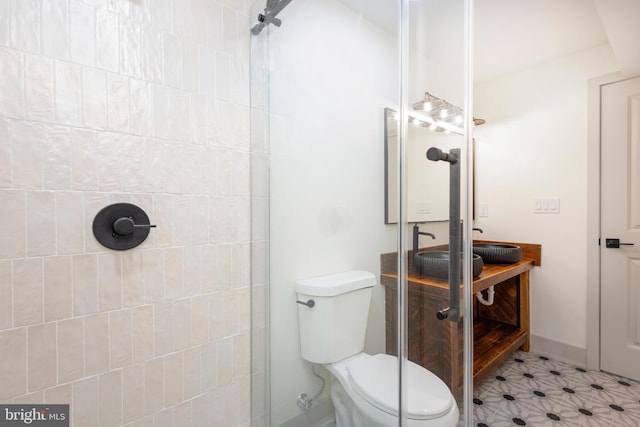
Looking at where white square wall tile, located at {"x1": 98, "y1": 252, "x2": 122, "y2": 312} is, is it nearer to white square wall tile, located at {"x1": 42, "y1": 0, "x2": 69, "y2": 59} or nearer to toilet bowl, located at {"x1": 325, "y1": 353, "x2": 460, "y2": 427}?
white square wall tile, located at {"x1": 42, "y1": 0, "x2": 69, "y2": 59}

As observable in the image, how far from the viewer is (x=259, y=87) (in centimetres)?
136

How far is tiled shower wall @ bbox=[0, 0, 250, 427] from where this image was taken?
2.85ft

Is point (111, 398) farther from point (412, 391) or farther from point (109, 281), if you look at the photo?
point (412, 391)

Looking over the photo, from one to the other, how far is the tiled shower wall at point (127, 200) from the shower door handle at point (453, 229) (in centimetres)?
82

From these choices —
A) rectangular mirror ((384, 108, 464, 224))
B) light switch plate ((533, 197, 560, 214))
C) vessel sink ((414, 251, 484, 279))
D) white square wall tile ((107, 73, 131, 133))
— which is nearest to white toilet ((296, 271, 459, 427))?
vessel sink ((414, 251, 484, 279))

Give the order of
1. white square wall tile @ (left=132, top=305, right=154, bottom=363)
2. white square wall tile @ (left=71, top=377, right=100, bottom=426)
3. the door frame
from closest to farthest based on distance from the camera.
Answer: white square wall tile @ (left=71, top=377, right=100, bottom=426), white square wall tile @ (left=132, top=305, right=154, bottom=363), the door frame

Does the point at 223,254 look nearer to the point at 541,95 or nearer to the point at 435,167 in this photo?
the point at 435,167

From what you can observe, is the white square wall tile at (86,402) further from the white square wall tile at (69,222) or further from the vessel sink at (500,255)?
the vessel sink at (500,255)

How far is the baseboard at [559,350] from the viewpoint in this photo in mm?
2285

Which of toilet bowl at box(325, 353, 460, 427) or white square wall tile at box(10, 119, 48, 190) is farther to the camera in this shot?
toilet bowl at box(325, 353, 460, 427)

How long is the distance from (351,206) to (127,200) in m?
0.79

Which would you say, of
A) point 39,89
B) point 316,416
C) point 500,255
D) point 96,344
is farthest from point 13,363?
point 500,255

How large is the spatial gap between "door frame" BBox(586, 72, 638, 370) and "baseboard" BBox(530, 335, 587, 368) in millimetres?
58

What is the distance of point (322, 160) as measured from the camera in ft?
4.09
